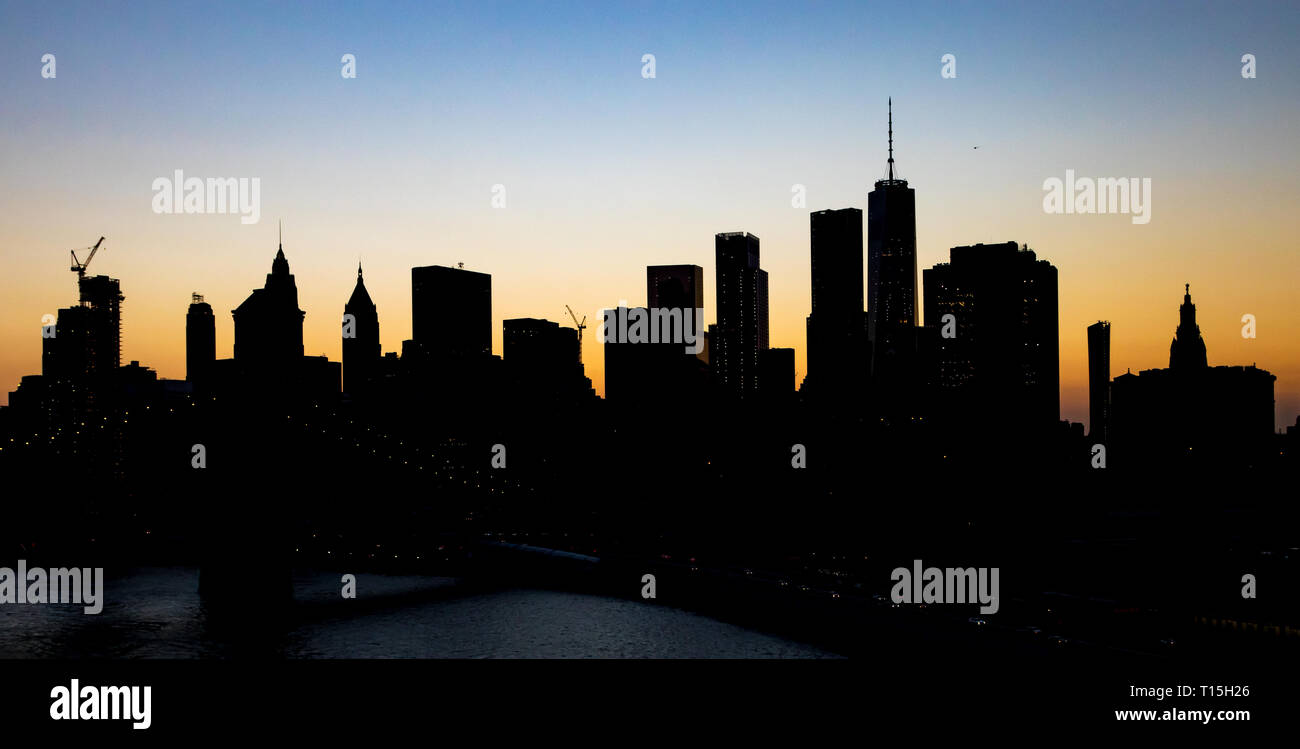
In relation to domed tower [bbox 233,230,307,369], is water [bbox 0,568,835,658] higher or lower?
lower

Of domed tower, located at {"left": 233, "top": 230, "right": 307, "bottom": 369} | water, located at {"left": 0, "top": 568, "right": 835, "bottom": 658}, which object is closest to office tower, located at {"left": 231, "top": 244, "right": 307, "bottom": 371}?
domed tower, located at {"left": 233, "top": 230, "right": 307, "bottom": 369}

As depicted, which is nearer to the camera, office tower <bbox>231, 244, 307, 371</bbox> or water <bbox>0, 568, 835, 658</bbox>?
water <bbox>0, 568, 835, 658</bbox>

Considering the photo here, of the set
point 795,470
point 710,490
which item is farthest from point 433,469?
point 795,470

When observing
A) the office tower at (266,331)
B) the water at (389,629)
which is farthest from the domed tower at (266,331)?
the water at (389,629)

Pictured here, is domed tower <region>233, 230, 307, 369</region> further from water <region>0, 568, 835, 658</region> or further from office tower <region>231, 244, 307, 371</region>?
water <region>0, 568, 835, 658</region>
